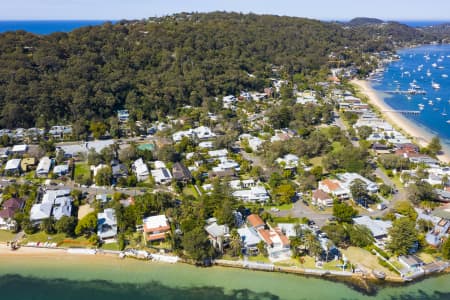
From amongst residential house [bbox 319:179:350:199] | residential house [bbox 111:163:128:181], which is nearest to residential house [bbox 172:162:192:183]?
residential house [bbox 111:163:128:181]

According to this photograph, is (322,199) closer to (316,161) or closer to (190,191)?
(316,161)

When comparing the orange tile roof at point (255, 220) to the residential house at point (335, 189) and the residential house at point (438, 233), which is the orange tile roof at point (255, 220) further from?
the residential house at point (438, 233)

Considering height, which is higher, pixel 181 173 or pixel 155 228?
pixel 181 173

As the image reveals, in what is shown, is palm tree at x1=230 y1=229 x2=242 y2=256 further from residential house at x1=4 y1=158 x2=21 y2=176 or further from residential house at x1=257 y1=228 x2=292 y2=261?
residential house at x1=4 y1=158 x2=21 y2=176

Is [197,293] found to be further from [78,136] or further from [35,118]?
[35,118]

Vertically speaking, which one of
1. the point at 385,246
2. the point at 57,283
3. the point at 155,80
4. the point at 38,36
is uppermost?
the point at 38,36

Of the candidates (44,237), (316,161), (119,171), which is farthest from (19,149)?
(316,161)

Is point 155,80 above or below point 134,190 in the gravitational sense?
above

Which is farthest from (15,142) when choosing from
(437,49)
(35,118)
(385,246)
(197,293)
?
(437,49)
